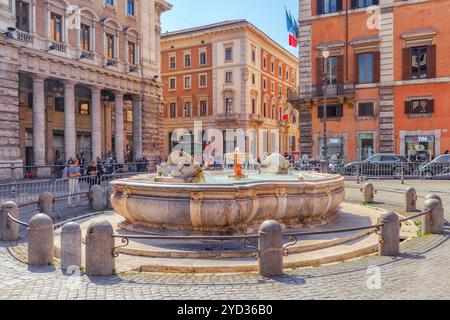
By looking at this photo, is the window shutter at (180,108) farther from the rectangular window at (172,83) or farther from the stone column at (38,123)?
the stone column at (38,123)

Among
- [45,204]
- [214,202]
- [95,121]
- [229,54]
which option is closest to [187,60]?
[229,54]

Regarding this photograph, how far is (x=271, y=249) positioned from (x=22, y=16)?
26541 mm

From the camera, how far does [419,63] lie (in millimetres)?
31484

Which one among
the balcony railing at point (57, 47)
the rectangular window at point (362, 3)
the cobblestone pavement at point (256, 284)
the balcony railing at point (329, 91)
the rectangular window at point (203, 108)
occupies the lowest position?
the cobblestone pavement at point (256, 284)

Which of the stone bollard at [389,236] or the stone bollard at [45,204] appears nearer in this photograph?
the stone bollard at [389,236]

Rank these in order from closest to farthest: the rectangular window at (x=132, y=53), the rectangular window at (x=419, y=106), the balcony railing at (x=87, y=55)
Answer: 1. the rectangular window at (x=419, y=106)
2. the balcony railing at (x=87, y=55)
3. the rectangular window at (x=132, y=53)

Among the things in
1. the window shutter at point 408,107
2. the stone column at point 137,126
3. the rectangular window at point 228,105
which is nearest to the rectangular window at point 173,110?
the rectangular window at point 228,105

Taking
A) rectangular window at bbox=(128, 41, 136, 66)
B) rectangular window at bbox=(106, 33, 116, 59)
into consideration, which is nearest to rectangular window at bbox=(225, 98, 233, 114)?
rectangular window at bbox=(128, 41, 136, 66)

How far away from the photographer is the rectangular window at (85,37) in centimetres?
3200

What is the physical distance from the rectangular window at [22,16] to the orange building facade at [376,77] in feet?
66.6

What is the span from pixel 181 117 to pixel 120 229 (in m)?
49.1

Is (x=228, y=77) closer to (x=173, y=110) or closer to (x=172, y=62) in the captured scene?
(x=172, y=62)

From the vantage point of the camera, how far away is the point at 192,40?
56.7m
